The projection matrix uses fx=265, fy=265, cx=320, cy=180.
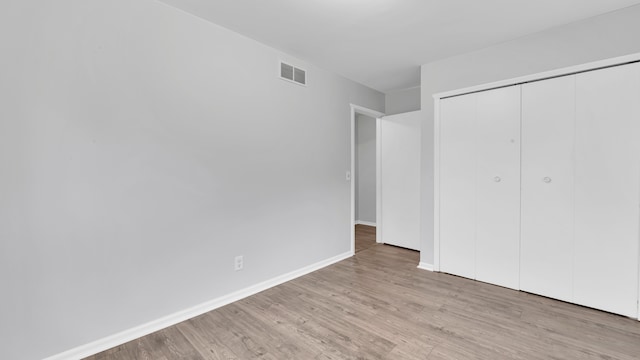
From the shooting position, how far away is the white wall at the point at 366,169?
19.2 ft

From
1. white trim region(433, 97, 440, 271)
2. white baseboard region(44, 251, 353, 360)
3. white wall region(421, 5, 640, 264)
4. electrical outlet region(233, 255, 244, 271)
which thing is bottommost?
white baseboard region(44, 251, 353, 360)

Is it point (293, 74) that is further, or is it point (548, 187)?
point (293, 74)

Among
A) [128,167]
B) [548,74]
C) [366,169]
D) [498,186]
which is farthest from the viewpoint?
[366,169]

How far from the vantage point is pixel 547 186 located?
2475 mm

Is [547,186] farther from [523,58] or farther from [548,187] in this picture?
[523,58]

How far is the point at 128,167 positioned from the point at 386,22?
2.34 m

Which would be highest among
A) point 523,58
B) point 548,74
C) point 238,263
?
point 523,58

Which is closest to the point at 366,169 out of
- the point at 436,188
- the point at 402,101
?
the point at 402,101

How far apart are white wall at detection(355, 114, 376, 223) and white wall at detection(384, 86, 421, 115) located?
1425mm

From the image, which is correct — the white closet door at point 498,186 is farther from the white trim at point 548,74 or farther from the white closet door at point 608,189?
the white closet door at point 608,189

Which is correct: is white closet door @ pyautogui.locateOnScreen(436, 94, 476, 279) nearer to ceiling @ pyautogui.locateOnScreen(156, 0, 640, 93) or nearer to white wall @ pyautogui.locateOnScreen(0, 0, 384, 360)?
ceiling @ pyautogui.locateOnScreen(156, 0, 640, 93)

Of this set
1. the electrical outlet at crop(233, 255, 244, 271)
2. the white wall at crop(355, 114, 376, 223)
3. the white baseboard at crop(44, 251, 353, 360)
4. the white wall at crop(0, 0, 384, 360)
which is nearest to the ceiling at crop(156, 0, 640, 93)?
the white wall at crop(0, 0, 384, 360)

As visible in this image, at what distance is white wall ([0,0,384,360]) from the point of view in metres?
1.53

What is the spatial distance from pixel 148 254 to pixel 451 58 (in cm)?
351
